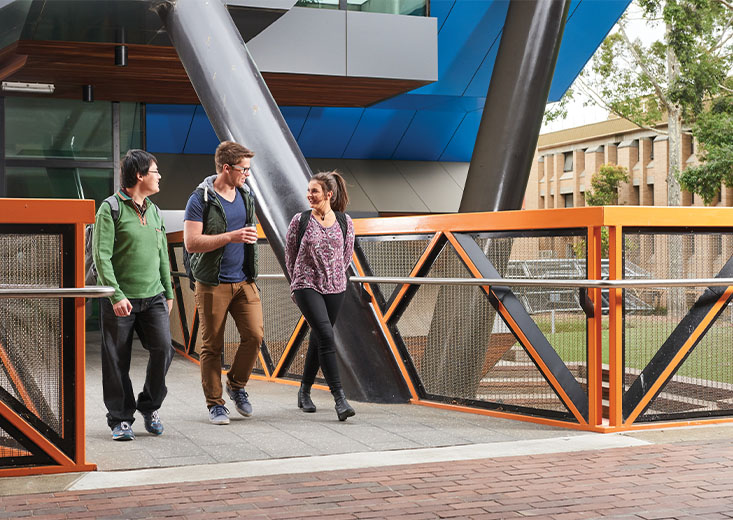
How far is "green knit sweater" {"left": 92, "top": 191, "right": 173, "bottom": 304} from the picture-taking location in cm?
609

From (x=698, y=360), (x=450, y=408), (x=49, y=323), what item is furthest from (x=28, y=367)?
(x=698, y=360)

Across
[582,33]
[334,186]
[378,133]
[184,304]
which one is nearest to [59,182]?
[184,304]

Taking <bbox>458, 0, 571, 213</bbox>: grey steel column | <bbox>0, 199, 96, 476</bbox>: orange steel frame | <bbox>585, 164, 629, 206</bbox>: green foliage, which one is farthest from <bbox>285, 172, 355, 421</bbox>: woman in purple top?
<bbox>585, 164, 629, 206</bbox>: green foliage

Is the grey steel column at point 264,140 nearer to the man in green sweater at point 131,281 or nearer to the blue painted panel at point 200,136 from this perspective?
the man in green sweater at point 131,281

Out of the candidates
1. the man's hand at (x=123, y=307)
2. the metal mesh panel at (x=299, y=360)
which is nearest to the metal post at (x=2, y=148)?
the metal mesh panel at (x=299, y=360)

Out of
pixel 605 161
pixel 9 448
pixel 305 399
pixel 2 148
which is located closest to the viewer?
pixel 9 448

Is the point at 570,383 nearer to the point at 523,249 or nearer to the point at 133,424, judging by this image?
the point at 523,249

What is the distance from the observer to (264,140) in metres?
8.90

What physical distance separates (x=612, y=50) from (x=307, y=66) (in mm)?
26173

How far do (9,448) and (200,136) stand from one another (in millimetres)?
13908

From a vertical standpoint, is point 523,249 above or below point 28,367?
above

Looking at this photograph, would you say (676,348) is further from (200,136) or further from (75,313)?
(200,136)

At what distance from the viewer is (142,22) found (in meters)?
11.4

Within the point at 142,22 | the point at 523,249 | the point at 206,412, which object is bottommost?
the point at 206,412
